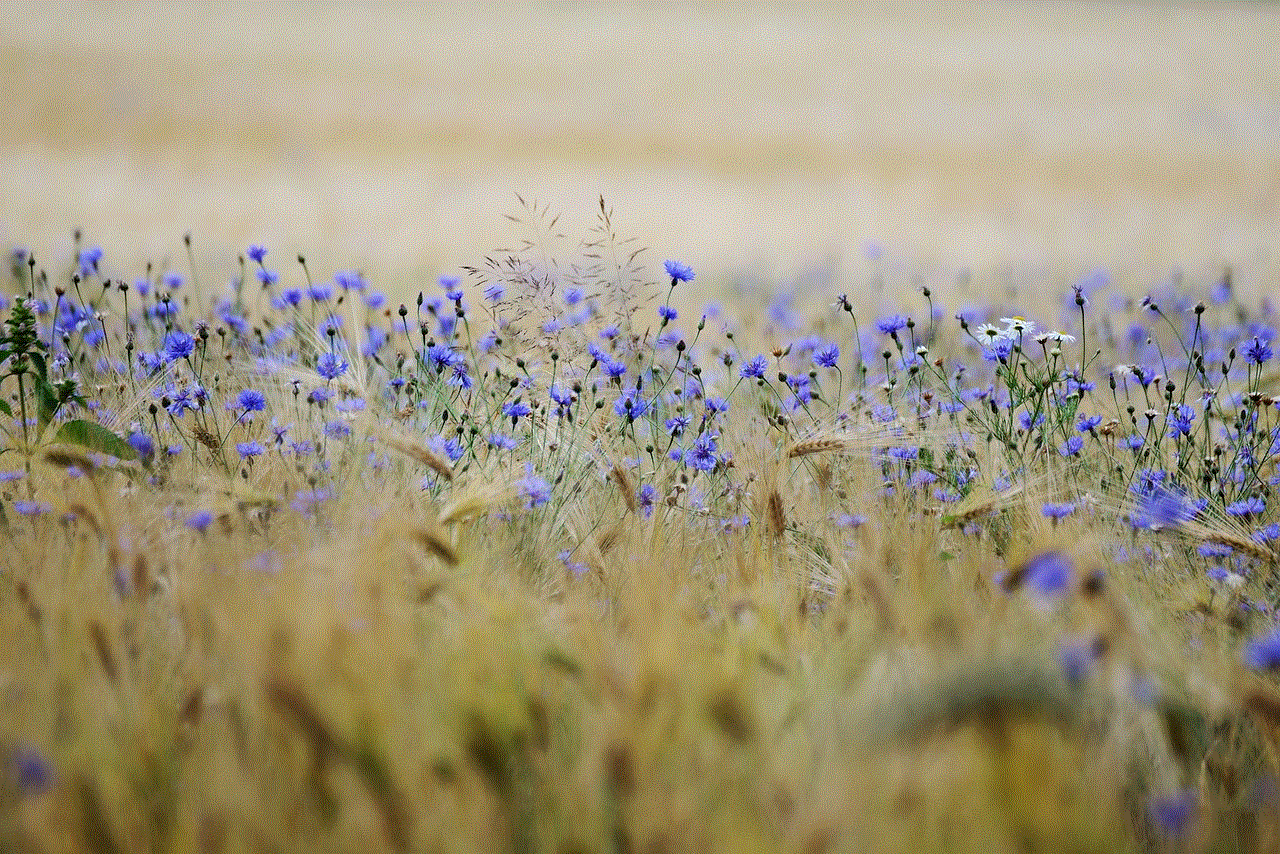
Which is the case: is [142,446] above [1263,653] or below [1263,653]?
above

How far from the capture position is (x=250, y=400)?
2283 mm

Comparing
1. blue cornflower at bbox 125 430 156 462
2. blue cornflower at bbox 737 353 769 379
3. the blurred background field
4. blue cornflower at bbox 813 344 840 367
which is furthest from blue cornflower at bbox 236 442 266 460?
the blurred background field

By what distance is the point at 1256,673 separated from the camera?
4.84 ft

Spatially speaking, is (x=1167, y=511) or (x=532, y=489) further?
(x=532, y=489)

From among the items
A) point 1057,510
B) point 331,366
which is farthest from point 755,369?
point 331,366

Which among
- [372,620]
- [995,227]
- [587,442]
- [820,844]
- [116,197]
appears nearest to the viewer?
[820,844]

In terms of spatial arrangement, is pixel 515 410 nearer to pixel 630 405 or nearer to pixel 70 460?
pixel 630 405

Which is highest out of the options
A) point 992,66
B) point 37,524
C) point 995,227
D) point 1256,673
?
point 992,66

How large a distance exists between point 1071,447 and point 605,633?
1.31 metres

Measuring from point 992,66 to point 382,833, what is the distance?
2320 centimetres

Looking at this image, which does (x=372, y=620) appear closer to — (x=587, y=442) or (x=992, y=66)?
(x=587, y=442)

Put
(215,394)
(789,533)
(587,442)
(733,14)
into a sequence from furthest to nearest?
(733,14) < (215,394) < (587,442) < (789,533)

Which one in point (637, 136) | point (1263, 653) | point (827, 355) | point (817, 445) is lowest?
point (1263, 653)

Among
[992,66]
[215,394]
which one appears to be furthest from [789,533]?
[992,66]
